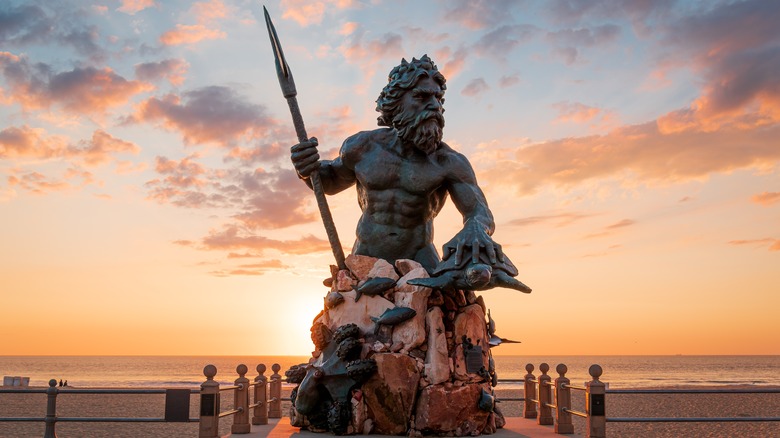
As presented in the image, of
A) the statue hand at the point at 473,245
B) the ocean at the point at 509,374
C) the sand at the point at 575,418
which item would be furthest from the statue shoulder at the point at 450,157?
the ocean at the point at 509,374

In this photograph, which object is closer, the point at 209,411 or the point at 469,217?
the point at 209,411

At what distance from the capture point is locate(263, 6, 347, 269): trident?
664 centimetres

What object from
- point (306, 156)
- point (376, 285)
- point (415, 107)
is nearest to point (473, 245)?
point (376, 285)

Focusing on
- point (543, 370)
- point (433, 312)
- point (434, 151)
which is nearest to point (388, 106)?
point (434, 151)

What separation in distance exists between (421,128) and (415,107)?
0.21m

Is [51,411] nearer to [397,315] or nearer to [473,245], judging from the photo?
[397,315]

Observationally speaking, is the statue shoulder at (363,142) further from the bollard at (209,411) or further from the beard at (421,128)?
the bollard at (209,411)

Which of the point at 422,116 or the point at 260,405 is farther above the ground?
the point at 422,116

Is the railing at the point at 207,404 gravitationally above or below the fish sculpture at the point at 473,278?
below

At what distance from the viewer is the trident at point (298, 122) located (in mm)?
6637

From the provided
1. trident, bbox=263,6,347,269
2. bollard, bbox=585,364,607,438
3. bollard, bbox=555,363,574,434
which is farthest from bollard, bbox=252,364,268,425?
bollard, bbox=585,364,607,438

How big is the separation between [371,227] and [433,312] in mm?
1108

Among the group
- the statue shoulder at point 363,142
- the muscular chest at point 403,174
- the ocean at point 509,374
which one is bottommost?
the ocean at point 509,374

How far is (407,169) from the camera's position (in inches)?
267
